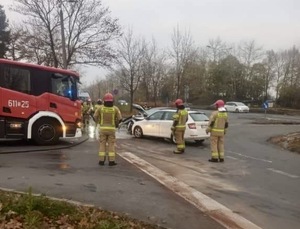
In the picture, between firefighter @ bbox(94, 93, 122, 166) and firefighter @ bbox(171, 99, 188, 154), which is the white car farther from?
firefighter @ bbox(94, 93, 122, 166)

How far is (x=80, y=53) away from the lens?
3512cm

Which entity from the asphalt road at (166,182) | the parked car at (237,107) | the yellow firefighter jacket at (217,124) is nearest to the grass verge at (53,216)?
the asphalt road at (166,182)

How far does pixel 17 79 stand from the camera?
15633mm

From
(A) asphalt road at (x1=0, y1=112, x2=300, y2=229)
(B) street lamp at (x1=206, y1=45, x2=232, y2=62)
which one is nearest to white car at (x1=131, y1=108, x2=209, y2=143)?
(A) asphalt road at (x1=0, y1=112, x2=300, y2=229)

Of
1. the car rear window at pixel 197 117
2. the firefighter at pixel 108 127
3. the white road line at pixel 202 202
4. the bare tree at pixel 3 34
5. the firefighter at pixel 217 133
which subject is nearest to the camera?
the white road line at pixel 202 202

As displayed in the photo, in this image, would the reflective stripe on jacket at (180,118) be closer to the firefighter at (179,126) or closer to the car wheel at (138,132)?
the firefighter at (179,126)

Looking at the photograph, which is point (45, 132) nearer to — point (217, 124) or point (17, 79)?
point (17, 79)

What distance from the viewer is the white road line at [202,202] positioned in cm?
665

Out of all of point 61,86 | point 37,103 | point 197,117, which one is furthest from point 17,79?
point 197,117

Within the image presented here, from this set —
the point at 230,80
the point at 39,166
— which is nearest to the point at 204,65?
the point at 230,80

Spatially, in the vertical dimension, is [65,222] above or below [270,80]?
below

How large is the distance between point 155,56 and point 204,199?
165ft

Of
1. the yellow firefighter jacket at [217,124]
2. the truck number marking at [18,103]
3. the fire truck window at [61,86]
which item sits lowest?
the yellow firefighter jacket at [217,124]

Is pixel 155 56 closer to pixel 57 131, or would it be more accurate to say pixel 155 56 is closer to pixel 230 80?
pixel 230 80
